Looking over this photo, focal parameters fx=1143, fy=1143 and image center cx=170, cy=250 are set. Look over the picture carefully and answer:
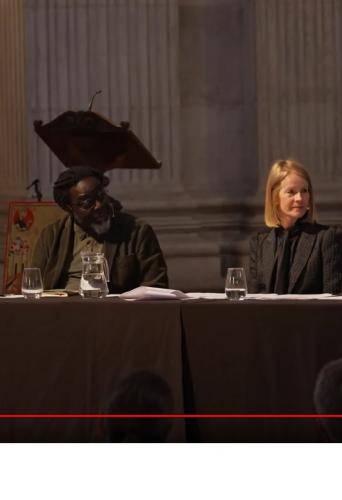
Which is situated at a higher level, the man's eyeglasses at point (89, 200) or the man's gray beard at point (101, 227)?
the man's eyeglasses at point (89, 200)

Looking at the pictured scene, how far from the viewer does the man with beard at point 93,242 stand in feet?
17.6

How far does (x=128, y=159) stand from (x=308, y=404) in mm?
3165

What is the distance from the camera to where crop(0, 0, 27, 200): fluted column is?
28.7 ft

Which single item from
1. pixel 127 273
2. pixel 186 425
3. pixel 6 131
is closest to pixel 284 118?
pixel 6 131

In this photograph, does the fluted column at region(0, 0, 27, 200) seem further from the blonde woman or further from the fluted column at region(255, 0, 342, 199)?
the blonde woman

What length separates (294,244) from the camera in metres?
5.18

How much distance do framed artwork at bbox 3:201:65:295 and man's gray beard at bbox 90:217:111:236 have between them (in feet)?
5.39

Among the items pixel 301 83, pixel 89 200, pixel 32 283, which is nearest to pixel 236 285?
pixel 32 283

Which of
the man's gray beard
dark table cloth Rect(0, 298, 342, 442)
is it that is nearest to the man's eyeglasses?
the man's gray beard

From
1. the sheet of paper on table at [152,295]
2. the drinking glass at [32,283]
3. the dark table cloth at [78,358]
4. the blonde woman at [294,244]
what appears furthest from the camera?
the blonde woman at [294,244]

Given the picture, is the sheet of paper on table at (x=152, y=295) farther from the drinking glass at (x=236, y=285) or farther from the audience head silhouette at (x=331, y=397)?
the audience head silhouette at (x=331, y=397)

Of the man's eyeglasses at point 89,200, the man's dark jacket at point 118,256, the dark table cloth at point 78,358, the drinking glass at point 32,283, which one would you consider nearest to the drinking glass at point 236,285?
the dark table cloth at point 78,358

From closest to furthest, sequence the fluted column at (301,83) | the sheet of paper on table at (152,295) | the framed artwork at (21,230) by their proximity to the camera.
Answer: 1. the sheet of paper on table at (152,295)
2. the framed artwork at (21,230)
3. the fluted column at (301,83)

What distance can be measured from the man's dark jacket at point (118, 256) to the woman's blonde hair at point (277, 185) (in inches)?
24.2
